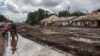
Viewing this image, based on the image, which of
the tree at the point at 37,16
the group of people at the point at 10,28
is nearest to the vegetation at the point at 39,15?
the tree at the point at 37,16

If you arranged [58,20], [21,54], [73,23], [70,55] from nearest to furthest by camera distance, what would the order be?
[70,55] → [21,54] → [73,23] → [58,20]

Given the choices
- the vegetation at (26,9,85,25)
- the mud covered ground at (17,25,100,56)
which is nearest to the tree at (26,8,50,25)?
the vegetation at (26,9,85,25)

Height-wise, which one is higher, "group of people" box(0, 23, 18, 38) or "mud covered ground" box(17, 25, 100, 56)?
"group of people" box(0, 23, 18, 38)

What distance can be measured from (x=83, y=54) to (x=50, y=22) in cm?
7743

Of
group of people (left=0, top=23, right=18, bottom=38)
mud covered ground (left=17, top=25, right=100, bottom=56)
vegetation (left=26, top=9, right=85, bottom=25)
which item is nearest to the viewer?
mud covered ground (left=17, top=25, right=100, bottom=56)

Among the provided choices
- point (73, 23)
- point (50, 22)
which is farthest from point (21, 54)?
point (50, 22)

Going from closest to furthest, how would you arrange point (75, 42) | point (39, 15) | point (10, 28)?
1. point (75, 42)
2. point (10, 28)
3. point (39, 15)

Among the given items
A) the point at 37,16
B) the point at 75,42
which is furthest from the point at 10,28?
the point at 37,16

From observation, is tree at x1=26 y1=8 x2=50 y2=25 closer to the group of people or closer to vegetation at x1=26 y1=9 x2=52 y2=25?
vegetation at x1=26 y1=9 x2=52 y2=25

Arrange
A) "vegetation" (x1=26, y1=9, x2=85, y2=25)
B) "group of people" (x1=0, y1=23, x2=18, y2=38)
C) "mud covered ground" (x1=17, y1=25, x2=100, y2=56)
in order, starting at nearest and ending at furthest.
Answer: "mud covered ground" (x1=17, y1=25, x2=100, y2=56) < "group of people" (x1=0, y1=23, x2=18, y2=38) < "vegetation" (x1=26, y1=9, x2=85, y2=25)

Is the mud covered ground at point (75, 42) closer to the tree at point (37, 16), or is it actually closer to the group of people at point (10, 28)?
the group of people at point (10, 28)

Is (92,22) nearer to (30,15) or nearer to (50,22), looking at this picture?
(50,22)

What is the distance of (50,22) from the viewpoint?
290ft

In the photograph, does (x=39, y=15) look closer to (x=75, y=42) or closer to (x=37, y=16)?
(x=37, y=16)
